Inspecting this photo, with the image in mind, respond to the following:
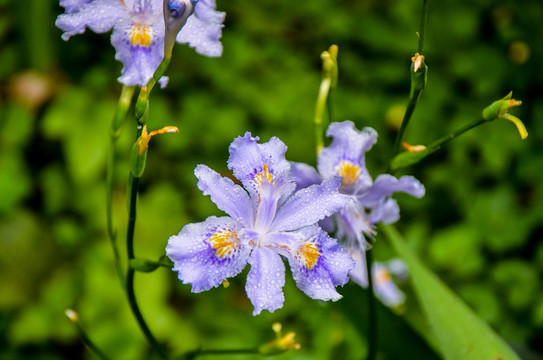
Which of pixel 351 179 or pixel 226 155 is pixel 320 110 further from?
pixel 226 155

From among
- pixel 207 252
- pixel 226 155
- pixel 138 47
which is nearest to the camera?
pixel 207 252

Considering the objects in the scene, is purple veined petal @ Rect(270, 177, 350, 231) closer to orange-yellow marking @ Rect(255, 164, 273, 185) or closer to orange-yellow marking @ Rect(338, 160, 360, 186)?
orange-yellow marking @ Rect(255, 164, 273, 185)

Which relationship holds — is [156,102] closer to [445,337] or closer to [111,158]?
[111,158]

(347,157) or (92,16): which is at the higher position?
(92,16)

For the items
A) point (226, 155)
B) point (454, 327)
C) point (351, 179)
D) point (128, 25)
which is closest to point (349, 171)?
point (351, 179)

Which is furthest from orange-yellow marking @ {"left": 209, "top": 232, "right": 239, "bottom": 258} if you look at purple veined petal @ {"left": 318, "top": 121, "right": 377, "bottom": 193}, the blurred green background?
the blurred green background

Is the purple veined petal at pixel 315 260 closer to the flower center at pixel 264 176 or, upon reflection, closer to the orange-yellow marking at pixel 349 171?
the flower center at pixel 264 176
